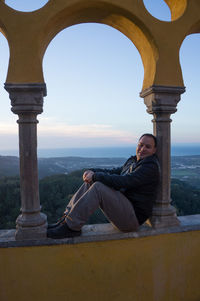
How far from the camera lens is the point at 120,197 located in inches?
100

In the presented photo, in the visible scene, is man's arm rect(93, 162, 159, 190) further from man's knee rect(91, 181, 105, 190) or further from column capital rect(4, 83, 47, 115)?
column capital rect(4, 83, 47, 115)

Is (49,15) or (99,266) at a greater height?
(49,15)

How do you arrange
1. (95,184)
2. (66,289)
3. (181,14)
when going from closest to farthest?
(95,184) → (66,289) → (181,14)

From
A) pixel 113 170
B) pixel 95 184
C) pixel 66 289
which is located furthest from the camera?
pixel 113 170

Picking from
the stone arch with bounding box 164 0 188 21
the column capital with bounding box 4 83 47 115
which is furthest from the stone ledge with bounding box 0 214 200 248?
the stone arch with bounding box 164 0 188 21

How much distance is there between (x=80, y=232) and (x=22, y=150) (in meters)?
1.11

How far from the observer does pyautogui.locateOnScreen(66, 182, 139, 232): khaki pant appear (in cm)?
244

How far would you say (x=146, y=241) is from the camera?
110 inches

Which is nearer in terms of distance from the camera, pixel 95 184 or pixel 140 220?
pixel 95 184

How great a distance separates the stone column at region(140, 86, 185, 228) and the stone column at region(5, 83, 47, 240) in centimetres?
126

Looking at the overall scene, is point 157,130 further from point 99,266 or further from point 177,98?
point 99,266

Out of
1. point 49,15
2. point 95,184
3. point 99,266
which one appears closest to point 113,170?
point 95,184

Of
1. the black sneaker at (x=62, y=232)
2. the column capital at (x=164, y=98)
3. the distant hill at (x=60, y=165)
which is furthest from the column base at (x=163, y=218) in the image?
the distant hill at (x=60, y=165)

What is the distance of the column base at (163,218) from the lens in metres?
2.83
